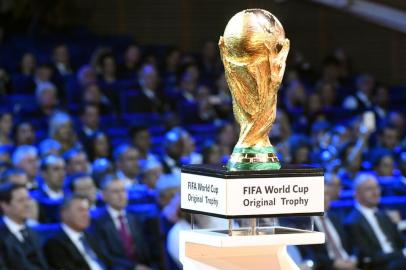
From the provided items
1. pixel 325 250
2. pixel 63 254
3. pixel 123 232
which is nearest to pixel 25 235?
pixel 63 254

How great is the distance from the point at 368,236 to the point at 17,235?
8.36 feet

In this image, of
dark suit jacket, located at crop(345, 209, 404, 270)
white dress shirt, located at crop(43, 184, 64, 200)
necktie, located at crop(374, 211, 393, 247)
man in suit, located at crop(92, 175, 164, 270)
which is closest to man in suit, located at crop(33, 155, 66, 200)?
white dress shirt, located at crop(43, 184, 64, 200)

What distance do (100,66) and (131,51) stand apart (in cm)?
63

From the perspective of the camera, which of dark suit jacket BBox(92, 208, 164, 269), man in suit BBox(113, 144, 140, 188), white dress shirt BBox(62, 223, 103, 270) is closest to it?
white dress shirt BBox(62, 223, 103, 270)

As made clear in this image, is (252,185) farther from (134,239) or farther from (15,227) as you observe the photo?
(134,239)

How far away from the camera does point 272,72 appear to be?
243 centimetres

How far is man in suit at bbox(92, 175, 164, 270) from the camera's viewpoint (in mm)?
7098

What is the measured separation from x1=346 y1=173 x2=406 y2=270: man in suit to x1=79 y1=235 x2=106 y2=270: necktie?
6.04 ft

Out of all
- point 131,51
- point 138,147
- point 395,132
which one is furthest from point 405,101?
point 138,147

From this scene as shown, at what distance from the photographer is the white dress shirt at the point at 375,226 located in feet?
24.5

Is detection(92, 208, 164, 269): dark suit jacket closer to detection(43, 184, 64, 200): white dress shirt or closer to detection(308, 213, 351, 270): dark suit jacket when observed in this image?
detection(43, 184, 64, 200): white dress shirt

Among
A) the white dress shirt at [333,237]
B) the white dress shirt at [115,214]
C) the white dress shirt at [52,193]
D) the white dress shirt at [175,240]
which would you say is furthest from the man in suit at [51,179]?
the white dress shirt at [333,237]

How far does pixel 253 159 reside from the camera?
8.04 ft

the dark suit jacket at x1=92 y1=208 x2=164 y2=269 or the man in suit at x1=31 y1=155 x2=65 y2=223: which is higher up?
the man in suit at x1=31 y1=155 x2=65 y2=223
